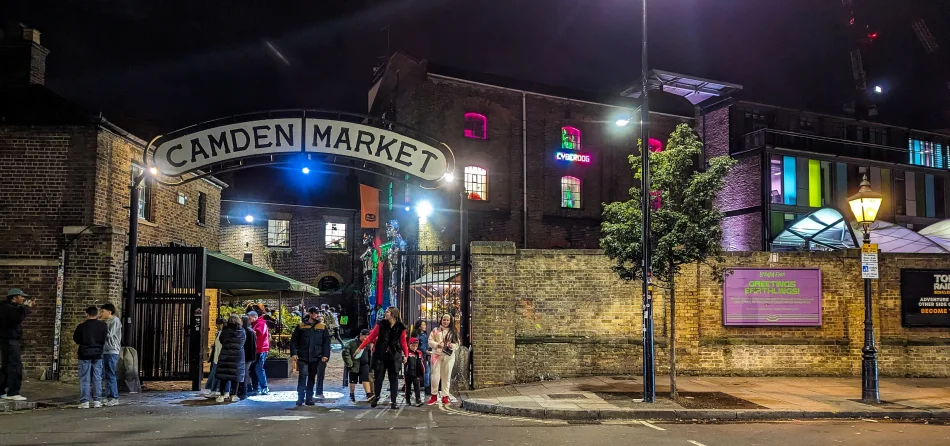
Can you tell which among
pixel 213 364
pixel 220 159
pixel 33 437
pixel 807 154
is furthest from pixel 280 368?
pixel 807 154

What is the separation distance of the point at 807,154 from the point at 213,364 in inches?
1190

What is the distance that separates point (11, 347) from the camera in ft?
38.2

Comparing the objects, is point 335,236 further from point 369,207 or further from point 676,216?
point 676,216

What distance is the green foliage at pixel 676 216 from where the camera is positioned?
40.1 feet

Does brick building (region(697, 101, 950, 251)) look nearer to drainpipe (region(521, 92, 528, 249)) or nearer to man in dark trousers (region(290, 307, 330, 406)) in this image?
drainpipe (region(521, 92, 528, 249))

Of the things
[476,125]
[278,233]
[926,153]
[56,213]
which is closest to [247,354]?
[56,213]

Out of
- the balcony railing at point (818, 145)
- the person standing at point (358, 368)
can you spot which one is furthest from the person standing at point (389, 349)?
the balcony railing at point (818, 145)

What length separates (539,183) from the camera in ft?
102

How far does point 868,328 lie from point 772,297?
342cm

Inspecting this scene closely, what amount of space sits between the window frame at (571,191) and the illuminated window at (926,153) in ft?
66.5

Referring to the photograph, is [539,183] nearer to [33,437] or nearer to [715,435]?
[715,435]

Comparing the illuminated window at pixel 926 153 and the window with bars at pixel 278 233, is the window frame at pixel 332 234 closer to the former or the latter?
the window with bars at pixel 278 233

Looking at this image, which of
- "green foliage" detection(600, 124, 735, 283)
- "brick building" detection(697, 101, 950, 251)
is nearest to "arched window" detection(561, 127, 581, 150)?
"brick building" detection(697, 101, 950, 251)

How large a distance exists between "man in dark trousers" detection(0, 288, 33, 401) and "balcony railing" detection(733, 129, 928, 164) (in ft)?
99.9
